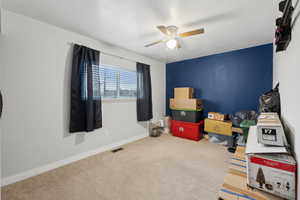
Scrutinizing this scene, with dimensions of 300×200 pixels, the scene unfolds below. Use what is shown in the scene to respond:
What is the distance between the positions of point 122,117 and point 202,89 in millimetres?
2469

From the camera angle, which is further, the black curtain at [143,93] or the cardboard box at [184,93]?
the cardboard box at [184,93]

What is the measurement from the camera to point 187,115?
340 centimetres

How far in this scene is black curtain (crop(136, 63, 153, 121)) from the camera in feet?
11.0

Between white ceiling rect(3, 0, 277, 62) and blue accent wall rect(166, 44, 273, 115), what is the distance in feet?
1.59

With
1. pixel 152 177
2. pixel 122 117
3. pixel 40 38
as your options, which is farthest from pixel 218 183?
pixel 40 38

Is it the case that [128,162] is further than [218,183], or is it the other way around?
[128,162]

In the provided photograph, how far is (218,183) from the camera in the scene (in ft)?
5.37

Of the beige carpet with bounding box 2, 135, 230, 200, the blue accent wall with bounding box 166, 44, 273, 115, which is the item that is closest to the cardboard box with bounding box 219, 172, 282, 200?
the beige carpet with bounding box 2, 135, 230, 200

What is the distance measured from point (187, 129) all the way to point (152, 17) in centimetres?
277

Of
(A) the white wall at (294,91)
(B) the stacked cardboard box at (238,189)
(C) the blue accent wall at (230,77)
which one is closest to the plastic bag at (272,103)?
(A) the white wall at (294,91)

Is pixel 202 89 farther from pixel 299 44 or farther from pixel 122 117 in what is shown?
pixel 299 44

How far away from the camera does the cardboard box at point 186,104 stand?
10.8 ft

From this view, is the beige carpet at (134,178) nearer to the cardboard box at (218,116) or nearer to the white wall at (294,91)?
the cardboard box at (218,116)

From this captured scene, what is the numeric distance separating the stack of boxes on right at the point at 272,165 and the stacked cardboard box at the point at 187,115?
235cm
